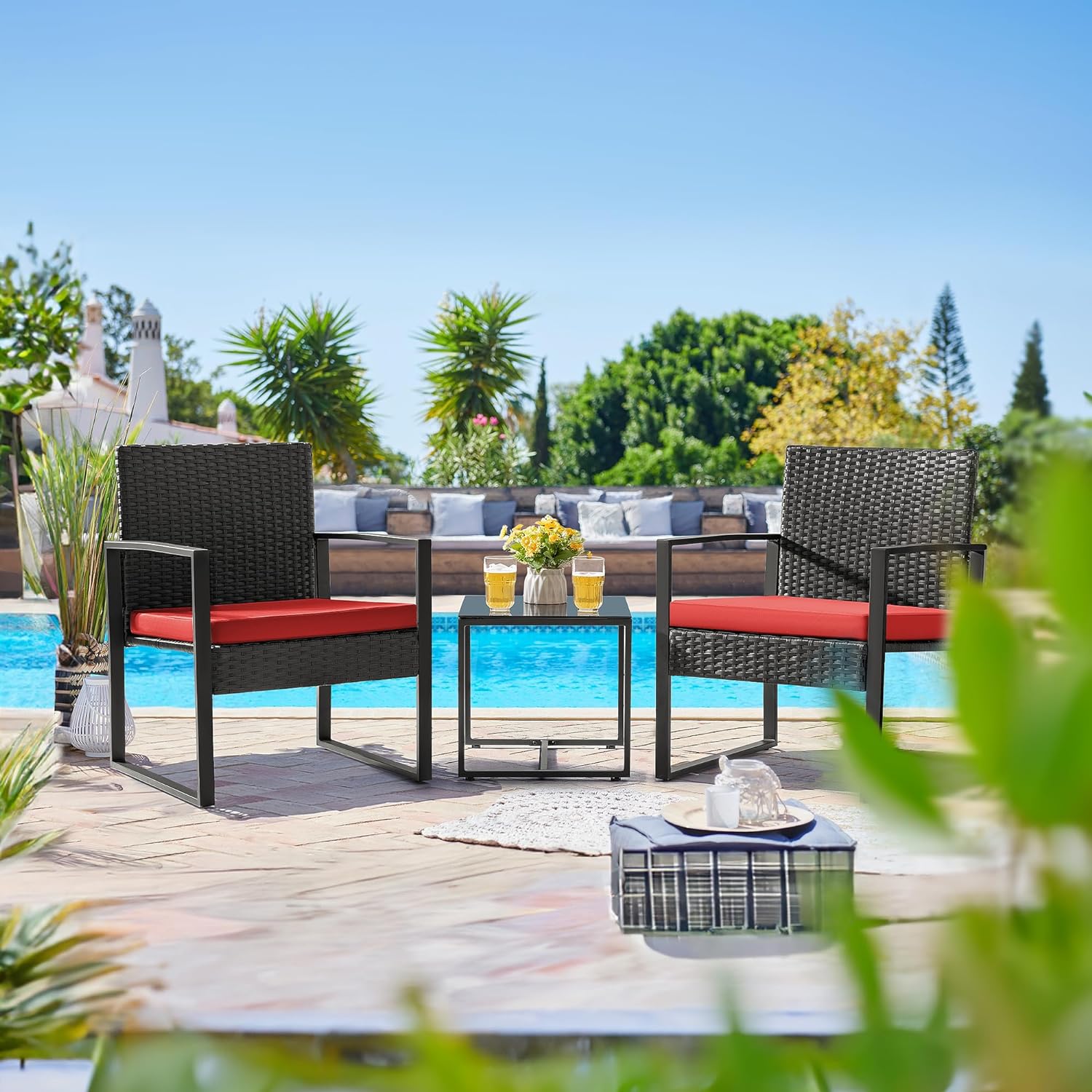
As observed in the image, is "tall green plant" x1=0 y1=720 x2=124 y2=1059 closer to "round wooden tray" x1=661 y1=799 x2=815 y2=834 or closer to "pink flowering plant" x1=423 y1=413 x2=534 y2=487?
"round wooden tray" x1=661 y1=799 x2=815 y2=834

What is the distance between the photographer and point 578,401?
120 feet

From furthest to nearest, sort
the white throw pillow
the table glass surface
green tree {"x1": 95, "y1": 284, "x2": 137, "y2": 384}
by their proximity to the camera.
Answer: green tree {"x1": 95, "y1": 284, "x2": 137, "y2": 384}
the white throw pillow
the table glass surface

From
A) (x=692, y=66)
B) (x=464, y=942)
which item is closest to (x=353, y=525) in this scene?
(x=464, y=942)

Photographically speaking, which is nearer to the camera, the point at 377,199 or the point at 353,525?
the point at 353,525

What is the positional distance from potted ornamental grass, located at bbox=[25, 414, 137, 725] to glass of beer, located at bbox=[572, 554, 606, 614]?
1.45 meters

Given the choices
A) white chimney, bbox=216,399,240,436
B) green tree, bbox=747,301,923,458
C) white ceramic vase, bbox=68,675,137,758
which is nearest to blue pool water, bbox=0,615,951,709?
white ceramic vase, bbox=68,675,137,758

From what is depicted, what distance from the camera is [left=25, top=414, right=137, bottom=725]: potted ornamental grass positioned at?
4.00 m

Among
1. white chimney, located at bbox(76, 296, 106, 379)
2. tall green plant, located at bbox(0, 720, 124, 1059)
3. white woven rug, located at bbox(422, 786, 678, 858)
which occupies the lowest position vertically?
white woven rug, located at bbox(422, 786, 678, 858)

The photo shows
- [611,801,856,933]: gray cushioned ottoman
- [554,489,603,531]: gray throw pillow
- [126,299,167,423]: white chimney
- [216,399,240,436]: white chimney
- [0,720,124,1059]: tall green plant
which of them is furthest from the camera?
[216,399,240,436]: white chimney

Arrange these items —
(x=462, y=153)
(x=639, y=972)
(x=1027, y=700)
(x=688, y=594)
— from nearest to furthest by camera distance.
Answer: (x=1027, y=700) → (x=639, y=972) → (x=688, y=594) → (x=462, y=153)

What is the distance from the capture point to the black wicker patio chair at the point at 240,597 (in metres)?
3.47

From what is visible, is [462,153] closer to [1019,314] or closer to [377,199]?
[377,199]

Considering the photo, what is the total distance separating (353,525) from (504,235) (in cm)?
2222

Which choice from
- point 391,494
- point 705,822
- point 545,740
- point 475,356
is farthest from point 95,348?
point 705,822
